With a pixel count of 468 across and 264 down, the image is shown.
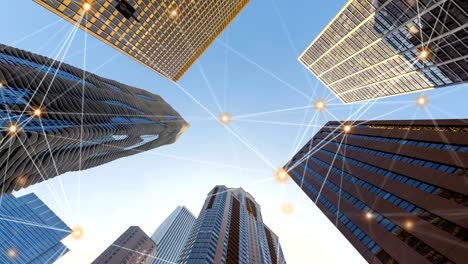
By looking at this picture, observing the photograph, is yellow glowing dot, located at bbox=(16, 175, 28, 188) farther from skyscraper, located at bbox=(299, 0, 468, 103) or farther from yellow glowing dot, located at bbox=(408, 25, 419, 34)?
yellow glowing dot, located at bbox=(408, 25, 419, 34)

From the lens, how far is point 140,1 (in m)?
62.3

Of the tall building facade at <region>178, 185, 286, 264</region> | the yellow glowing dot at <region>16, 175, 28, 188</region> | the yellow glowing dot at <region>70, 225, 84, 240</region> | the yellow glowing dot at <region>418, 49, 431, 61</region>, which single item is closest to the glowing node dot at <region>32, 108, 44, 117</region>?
the yellow glowing dot at <region>16, 175, 28, 188</region>

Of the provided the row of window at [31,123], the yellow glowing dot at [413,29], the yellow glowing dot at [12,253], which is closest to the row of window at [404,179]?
the yellow glowing dot at [413,29]

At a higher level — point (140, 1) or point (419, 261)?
point (140, 1)

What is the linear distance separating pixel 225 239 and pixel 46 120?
71.9 meters

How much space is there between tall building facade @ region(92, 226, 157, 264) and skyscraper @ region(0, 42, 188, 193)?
102m

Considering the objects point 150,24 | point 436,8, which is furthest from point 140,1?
point 436,8

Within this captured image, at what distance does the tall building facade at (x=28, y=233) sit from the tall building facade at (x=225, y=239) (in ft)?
236

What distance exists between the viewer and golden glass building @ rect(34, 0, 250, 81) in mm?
57062

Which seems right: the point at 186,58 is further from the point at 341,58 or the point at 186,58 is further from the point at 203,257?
the point at 203,257

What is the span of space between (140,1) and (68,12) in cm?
1464

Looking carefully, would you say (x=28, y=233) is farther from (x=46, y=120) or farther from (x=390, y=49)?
(x=390, y=49)

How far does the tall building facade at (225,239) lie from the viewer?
78.5 m

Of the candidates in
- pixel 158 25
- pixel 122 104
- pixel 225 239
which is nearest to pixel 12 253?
pixel 225 239
